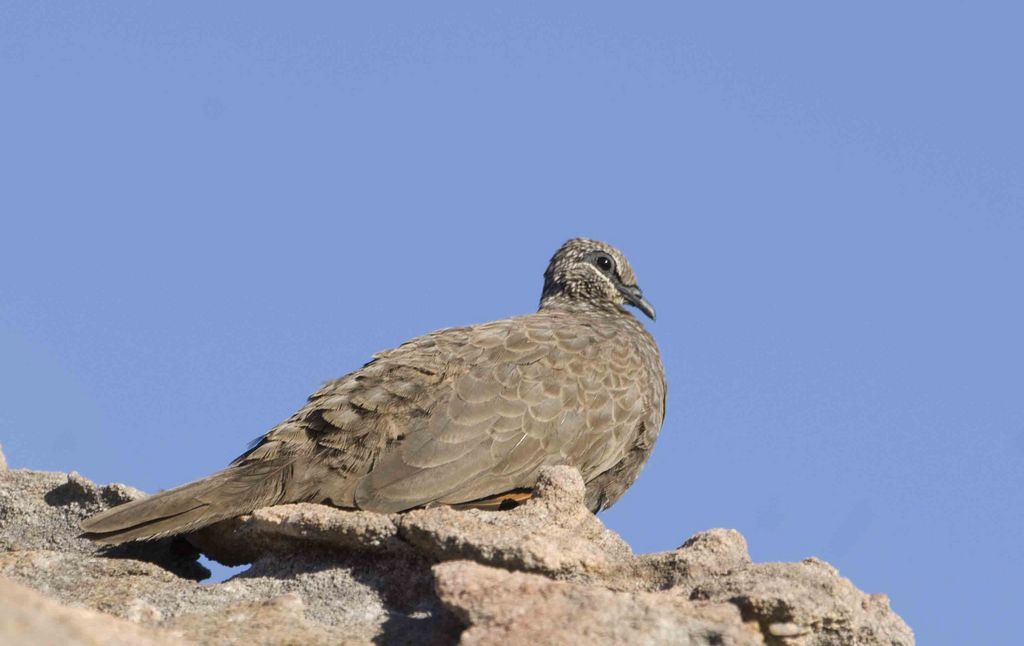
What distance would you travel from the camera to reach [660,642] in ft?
14.7

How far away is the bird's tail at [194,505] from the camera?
6723 millimetres

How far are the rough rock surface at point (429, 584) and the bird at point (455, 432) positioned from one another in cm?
28

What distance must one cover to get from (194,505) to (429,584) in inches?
76.6

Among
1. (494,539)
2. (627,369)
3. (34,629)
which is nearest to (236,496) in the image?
(494,539)

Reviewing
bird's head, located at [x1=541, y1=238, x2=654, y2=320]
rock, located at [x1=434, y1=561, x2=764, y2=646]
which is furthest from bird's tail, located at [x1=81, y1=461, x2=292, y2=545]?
bird's head, located at [x1=541, y1=238, x2=654, y2=320]

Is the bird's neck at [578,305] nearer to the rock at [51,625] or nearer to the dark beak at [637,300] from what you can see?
the dark beak at [637,300]

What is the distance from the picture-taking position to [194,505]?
7.11m

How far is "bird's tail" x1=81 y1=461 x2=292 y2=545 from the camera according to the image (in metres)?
6.72

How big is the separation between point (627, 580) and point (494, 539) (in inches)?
23.1

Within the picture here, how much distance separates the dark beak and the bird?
1.24 metres

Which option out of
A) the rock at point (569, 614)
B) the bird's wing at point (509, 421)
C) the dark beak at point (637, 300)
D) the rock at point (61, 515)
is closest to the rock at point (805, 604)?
the rock at point (569, 614)

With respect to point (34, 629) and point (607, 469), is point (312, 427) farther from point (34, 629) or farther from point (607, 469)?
point (34, 629)

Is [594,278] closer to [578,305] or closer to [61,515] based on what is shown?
[578,305]

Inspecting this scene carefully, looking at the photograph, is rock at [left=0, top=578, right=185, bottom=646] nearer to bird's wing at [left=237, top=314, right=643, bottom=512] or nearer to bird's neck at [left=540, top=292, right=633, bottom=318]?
bird's wing at [left=237, top=314, right=643, bottom=512]
